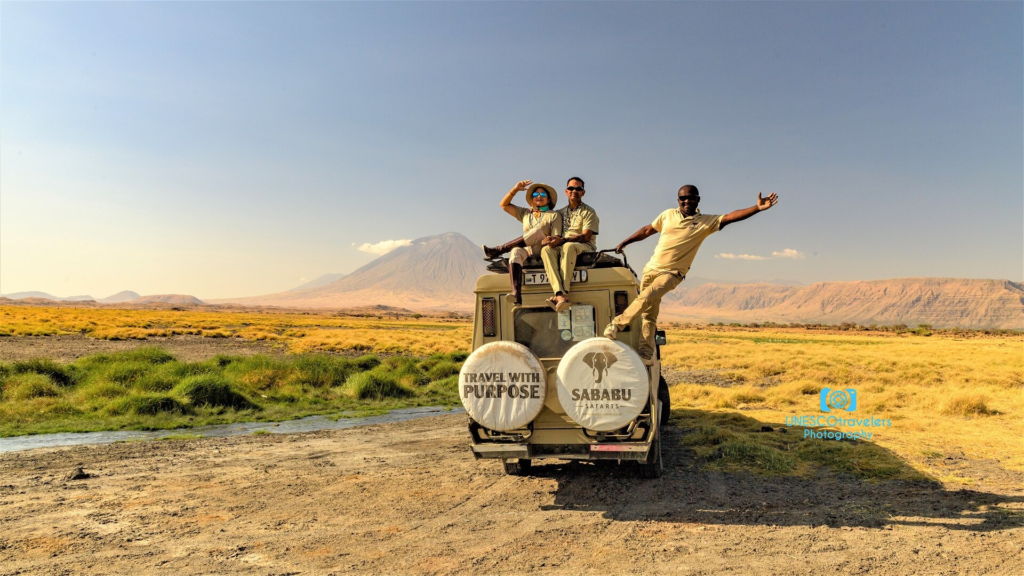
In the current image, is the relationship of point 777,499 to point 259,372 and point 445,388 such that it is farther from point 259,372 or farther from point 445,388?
point 259,372

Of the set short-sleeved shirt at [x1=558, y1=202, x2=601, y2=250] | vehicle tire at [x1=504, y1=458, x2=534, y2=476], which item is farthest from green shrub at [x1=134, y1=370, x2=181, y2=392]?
short-sleeved shirt at [x1=558, y1=202, x2=601, y2=250]

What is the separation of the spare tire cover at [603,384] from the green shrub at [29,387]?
15.9 metres

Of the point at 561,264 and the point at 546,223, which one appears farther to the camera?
the point at 546,223

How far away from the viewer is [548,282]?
23.8 feet

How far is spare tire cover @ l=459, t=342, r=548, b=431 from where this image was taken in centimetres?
674

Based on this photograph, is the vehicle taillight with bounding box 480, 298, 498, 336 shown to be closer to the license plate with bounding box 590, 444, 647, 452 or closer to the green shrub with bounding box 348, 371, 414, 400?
the license plate with bounding box 590, 444, 647, 452

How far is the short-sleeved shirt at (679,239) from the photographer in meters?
6.86

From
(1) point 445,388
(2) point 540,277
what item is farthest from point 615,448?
(1) point 445,388

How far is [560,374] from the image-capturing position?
6.65 meters

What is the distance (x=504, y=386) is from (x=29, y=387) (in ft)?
51.6

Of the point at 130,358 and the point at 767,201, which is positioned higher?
the point at 767,201

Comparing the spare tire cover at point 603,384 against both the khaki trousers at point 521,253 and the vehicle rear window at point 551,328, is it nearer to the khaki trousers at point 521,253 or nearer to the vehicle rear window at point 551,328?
the vehicle rear window at point 551,328

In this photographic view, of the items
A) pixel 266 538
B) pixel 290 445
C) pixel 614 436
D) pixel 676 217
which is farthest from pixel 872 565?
pixel 290 445
